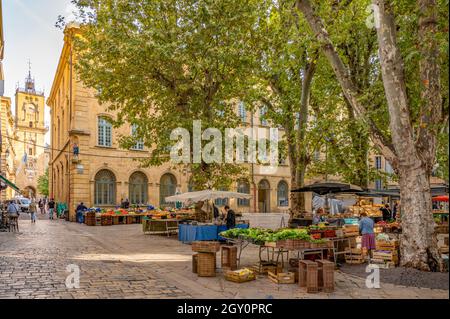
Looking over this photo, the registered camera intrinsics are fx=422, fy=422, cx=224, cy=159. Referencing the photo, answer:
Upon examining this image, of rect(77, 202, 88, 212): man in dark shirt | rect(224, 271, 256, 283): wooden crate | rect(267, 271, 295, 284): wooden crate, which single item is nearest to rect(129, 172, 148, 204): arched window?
rect(77, 202, 88, 212): man in dark shirt

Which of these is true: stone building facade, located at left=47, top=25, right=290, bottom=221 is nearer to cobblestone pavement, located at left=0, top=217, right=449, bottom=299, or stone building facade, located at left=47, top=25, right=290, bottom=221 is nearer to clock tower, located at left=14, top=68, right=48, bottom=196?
cobblestone pavement, located at left=0, top=217, right=449, bottom=299

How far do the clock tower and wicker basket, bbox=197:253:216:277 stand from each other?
81.8 m

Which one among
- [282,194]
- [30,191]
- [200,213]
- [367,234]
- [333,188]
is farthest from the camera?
[30,191]

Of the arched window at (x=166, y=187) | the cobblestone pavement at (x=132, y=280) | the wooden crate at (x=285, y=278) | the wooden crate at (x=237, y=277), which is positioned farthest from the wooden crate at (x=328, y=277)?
the arched window at (x=166, y=187)

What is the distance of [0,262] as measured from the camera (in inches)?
425

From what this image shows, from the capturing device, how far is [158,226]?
64.6 ft

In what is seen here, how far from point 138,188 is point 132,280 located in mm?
24707

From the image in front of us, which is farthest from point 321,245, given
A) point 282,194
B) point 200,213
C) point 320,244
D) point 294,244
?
point 282,194

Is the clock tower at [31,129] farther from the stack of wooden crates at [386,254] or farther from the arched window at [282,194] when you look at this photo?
the stack of wooden crates at [386,254]

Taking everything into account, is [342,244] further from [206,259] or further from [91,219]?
[91,219]

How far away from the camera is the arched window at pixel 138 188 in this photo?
32469mm

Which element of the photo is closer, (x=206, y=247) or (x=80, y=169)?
(x=206, y=247)

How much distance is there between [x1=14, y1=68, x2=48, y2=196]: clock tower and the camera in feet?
274

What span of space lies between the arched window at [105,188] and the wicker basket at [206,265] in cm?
2279
